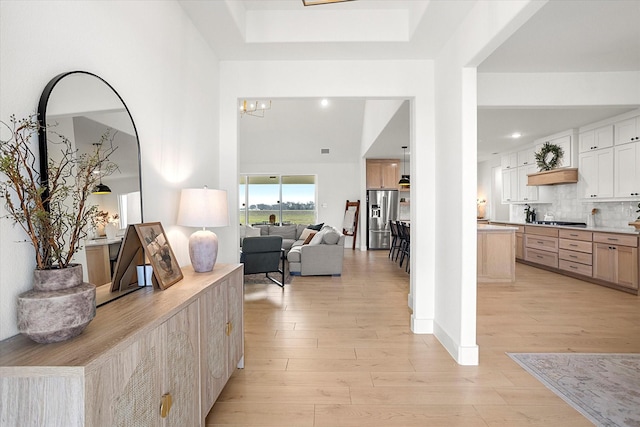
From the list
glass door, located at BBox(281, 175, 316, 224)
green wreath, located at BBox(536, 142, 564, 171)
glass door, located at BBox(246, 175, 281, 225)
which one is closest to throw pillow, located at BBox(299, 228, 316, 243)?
glass door, located at BBox(281, 175, 316, 224)

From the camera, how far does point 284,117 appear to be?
8.68 metres

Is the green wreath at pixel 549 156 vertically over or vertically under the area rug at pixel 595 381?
over

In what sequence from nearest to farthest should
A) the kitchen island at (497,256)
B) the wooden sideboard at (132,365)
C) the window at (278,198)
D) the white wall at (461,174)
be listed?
the wooden sideboard at (132,365), the white wall at (461,174), the kitchen island at (497,256), the window at (278,198)

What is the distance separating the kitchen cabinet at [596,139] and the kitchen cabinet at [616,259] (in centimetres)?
153

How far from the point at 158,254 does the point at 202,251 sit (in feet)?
1.13

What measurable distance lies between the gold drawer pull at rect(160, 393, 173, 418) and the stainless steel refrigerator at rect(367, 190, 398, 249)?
27.0ft

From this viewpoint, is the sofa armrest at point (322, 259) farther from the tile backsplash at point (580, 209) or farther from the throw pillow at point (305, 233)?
the tile backsplash at point (580, 209)

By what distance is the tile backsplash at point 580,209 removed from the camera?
17.4 ft

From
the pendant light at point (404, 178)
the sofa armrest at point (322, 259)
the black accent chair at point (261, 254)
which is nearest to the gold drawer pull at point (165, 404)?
the black accent chair at point (261, 254)

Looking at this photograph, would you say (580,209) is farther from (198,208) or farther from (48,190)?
(48,190)

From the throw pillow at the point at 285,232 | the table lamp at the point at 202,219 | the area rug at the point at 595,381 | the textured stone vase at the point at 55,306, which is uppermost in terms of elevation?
the table lamp at the point at 202,219

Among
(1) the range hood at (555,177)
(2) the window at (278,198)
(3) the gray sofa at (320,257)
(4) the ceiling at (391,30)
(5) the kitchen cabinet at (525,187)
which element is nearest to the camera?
(4) the ceiling at (391,30)

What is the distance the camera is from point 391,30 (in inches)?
115

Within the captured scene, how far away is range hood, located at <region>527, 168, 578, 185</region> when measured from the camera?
5.96 metres
